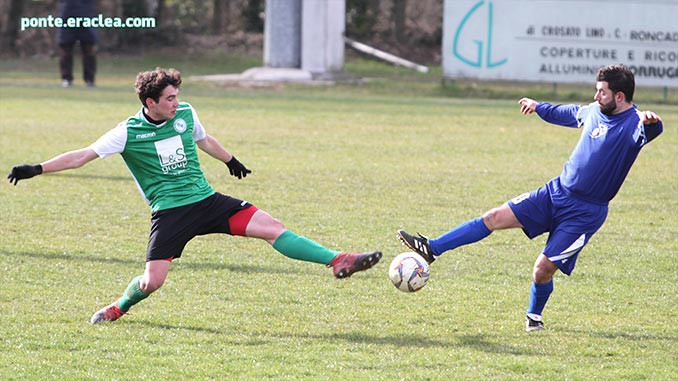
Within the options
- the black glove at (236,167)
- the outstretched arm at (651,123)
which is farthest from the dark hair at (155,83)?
the outstretched arm at (651,123)

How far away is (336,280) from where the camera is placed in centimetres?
714

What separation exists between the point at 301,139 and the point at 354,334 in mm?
8897

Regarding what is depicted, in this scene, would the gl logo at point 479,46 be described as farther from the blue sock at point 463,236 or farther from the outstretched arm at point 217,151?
the blue sock at point 463,236

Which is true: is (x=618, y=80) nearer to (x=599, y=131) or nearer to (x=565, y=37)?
(x=599, y=131)

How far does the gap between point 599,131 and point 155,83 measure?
2537mm

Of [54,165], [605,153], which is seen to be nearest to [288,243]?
[54,165]

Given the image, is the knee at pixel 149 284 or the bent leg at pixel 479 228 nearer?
the knee at pixel 149 284

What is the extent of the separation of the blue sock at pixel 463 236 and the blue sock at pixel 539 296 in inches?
17.2

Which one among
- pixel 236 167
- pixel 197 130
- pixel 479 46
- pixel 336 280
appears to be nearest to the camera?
pixel 197 130

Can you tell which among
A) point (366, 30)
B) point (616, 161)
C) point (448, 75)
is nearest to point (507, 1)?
point (448, 75)

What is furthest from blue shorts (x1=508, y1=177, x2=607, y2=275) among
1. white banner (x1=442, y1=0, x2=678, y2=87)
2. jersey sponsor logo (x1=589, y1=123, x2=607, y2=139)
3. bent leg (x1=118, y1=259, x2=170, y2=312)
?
white banner (x1=442, y1=0, x2=678, y2=87)

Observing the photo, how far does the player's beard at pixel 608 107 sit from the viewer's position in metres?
5.81

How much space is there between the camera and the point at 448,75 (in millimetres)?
20312

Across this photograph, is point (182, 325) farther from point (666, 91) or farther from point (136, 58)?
point (136, 58)
